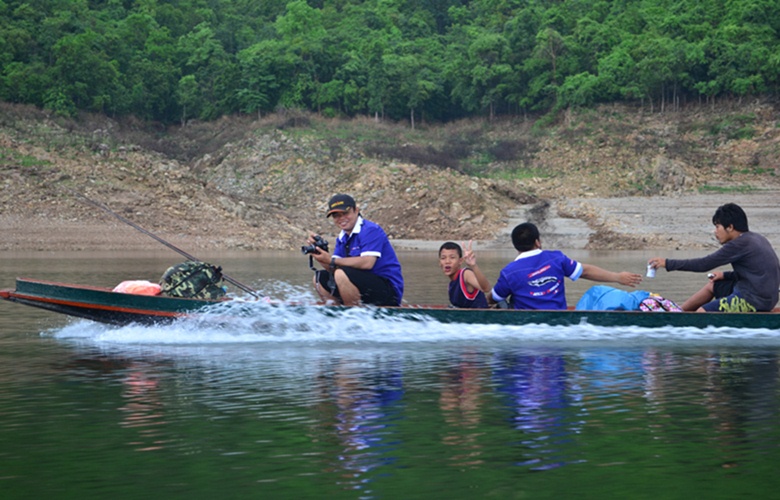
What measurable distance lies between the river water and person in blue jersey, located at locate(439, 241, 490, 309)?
0.35 meters

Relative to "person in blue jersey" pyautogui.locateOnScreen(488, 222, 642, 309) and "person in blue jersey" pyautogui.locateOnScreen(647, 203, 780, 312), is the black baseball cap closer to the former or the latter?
"person in blue jersey" pyautogui.locateOnScreen(488, 222, 642, 309)

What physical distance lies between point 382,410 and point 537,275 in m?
3.80

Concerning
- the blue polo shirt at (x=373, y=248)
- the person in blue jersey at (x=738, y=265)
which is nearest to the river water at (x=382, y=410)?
the person in blue jersey at (x=738, y=265)

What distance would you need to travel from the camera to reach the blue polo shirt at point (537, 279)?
10336 mm

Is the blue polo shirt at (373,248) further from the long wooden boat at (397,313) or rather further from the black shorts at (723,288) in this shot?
the black shorts at (723,288)

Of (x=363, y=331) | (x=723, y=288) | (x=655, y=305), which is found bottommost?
(x=363, y=331)

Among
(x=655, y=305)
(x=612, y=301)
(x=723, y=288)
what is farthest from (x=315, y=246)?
(x=723, y=288)

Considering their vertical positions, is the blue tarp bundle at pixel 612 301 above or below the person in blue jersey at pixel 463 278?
below

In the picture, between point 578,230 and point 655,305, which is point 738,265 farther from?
point 578,230

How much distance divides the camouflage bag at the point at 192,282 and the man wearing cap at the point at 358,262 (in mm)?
1319

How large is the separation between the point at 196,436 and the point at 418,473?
164 centimetres

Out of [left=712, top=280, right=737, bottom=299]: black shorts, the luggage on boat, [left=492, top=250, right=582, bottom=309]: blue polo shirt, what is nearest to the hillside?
[left=492, top=250, right=582, bottom=309]: blue polo shirt

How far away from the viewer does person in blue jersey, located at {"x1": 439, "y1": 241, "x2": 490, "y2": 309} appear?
33.7 feet

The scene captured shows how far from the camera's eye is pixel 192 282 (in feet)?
37.5
